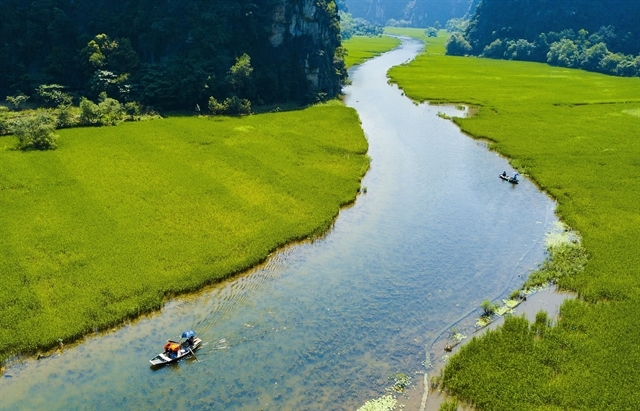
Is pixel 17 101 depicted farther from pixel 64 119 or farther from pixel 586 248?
pixel 586 248

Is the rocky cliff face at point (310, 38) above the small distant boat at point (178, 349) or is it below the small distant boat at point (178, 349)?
above

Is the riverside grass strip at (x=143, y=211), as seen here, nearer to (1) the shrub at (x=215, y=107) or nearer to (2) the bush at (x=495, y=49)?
(1) the shrub at (x=215, y=107)

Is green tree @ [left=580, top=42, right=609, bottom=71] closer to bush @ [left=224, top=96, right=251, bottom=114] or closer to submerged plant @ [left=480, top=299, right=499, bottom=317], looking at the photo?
bush @ [left=224, top=96, right=251, bottom=114]

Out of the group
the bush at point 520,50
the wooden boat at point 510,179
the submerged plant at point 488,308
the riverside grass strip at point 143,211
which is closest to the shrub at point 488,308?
the submerged plant at point 488,308

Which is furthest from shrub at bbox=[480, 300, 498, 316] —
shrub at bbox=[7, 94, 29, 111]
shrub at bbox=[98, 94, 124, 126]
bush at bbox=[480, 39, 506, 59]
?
bush at bbox=[480, 39, 506, 59]

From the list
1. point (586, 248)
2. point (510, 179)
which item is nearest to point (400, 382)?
point (586, 248)

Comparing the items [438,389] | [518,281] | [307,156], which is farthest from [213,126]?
[438,389]

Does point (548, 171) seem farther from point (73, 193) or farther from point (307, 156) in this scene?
point (73, 193)
